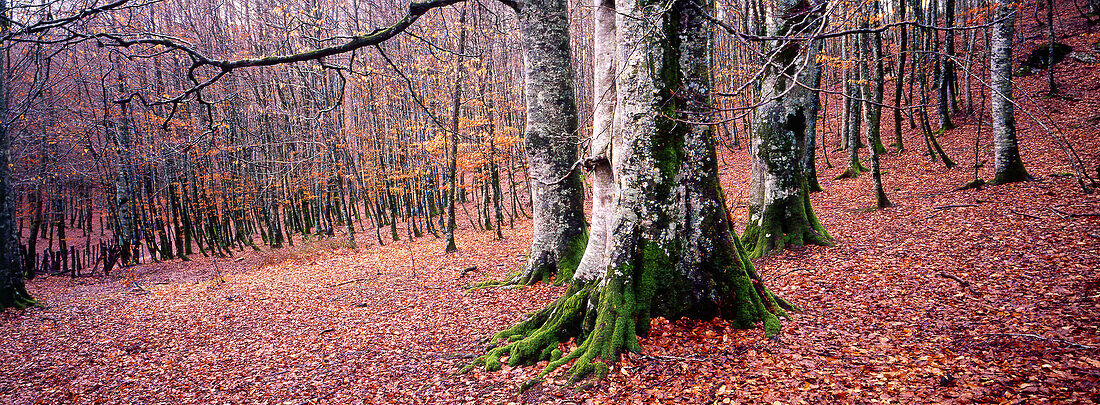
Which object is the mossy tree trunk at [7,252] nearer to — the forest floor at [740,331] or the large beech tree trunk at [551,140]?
the forest floor at [740,331]

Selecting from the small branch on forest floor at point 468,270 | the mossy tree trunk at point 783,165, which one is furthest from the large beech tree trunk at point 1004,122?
the small branch on forest floor at point 468,270

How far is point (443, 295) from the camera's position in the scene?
27.7 ft

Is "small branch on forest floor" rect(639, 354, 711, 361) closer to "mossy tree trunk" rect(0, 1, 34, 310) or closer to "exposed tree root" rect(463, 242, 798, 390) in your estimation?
"exposed tree root" rect(463, 242, 798, 390)

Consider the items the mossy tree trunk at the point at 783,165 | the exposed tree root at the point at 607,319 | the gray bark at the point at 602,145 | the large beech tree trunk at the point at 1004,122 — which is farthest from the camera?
the large beech tree trunk at the point at 1004,122

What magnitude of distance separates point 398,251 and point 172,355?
9.60m

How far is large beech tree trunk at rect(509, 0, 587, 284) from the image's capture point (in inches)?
298

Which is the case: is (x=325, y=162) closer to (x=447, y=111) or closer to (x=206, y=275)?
(x=447, y=111)

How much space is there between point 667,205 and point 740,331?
1313 millimetres

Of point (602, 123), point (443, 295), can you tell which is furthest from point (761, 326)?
point (443, 295)

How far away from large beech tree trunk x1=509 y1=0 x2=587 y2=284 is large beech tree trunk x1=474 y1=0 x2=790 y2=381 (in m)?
3.07

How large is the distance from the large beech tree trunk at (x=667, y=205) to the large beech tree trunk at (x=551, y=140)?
3.07 m

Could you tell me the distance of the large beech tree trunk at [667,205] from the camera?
173 inches

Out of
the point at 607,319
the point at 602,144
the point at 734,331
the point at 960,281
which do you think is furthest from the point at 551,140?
the point at 960,281

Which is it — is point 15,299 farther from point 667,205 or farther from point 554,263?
point 667,205
